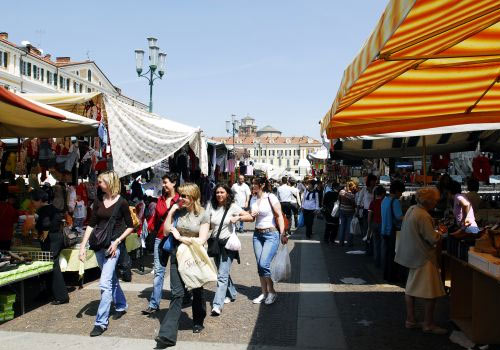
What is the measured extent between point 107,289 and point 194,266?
1.10 metres

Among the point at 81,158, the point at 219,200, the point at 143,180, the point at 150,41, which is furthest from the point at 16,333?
the point at 150,41

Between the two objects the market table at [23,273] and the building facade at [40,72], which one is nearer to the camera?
the market table at [23,273]

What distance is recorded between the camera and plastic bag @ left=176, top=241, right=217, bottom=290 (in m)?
4.91

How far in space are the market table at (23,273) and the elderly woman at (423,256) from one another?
4.53m

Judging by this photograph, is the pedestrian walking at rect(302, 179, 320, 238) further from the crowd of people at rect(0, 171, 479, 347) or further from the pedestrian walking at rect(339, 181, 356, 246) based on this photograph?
the crowd of people at rect(0, 171, 479, 347)

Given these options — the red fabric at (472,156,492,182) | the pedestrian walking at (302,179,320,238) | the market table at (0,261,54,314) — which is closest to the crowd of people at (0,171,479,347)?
the market table at (0,261,54,314)

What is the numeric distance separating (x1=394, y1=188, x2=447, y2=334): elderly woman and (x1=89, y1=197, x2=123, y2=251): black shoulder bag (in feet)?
10.9

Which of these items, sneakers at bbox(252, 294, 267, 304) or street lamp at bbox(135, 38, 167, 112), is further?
street lamp at bbox(135, 38, 167, 112)

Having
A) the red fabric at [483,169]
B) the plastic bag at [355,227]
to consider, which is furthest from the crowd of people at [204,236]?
the plastic bag at [355,227]

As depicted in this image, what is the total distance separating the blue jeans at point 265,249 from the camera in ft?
20.0

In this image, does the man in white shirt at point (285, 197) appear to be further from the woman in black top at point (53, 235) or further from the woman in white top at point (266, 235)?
the woman in black top at point (53, 235)

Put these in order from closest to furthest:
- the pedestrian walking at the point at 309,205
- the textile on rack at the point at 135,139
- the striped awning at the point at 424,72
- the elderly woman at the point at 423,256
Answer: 1. the striped awning at the point at 424,72
2. the elderly woman at the point at 423,256
3. the textile on rack at the point at 135,139
4. the pedestrian walking at the point at 309,205

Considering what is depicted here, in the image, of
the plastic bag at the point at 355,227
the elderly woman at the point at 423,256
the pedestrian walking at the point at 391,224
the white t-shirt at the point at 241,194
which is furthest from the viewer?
the white t-shirt at the point at 241,194

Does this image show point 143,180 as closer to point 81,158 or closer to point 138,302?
point 81,158
